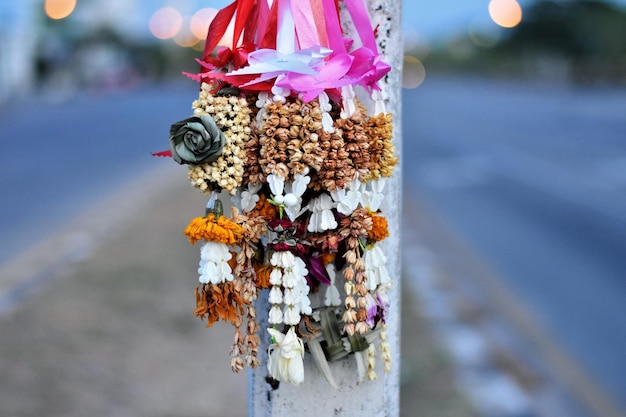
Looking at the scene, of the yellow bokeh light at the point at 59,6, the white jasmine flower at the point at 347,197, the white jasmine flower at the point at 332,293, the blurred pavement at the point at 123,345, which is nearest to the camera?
the white jasmine flower at the point at 347,197

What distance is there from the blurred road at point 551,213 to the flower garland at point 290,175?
112 inches

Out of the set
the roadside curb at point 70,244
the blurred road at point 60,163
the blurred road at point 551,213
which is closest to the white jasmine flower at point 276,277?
the blurred road at point 551,213

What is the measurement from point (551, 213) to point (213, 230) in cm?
776

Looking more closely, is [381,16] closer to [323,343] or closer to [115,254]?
[323,343]

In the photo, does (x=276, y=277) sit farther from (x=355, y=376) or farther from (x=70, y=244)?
(x=70, y=244)

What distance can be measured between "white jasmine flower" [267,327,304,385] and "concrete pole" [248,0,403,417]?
127 millimetres

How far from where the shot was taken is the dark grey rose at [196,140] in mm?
Answer: 1332

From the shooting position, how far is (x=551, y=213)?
8414 millimetres

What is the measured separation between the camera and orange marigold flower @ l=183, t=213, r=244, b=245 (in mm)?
1349

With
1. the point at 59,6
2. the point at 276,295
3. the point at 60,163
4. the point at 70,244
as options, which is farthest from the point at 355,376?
the point at 59,6

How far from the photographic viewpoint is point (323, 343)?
5.14ft

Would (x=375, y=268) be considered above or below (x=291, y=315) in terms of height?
above

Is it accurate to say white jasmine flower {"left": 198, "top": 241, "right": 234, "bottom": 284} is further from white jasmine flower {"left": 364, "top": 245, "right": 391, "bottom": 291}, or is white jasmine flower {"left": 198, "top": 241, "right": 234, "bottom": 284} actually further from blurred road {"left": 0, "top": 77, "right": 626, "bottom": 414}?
blurred road {"left": 0, "top": 77, "right": 626, "bottom": 414}

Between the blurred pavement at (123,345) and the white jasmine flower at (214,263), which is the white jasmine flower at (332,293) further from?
the blurred pavement at (123,345)
